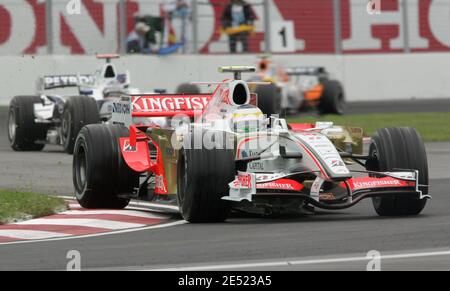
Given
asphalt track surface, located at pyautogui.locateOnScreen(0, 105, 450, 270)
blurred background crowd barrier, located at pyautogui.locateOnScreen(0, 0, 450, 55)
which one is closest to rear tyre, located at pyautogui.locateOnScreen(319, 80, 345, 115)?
blurred background crowd barrier, located at pyautogui.locateOnScreen(0, 0, 450, 55)

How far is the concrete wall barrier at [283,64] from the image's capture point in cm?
2917

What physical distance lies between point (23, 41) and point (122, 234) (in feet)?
62.8

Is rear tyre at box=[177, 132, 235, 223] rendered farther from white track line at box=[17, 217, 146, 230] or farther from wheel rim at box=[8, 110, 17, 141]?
wheel rim at box=[8, 110, 17, 141]

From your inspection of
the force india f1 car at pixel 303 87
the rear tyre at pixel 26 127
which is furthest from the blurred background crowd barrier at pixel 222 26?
the rear tyre at pixel 26 127

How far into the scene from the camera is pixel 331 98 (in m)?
29.1

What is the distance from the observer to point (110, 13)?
30625mm

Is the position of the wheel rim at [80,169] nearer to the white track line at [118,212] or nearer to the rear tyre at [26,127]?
the white track line at [118,212]

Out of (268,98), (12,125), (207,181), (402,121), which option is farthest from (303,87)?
(207,181)

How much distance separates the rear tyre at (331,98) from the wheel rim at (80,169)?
16.2 m

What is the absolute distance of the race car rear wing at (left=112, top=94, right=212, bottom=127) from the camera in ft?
44.9

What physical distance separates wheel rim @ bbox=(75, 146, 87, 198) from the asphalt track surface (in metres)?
2.12

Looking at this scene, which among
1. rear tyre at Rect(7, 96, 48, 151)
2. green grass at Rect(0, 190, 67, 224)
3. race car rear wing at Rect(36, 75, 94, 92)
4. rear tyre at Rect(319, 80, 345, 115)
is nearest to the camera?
green grass at Rect(0, 190, 67, 224)
